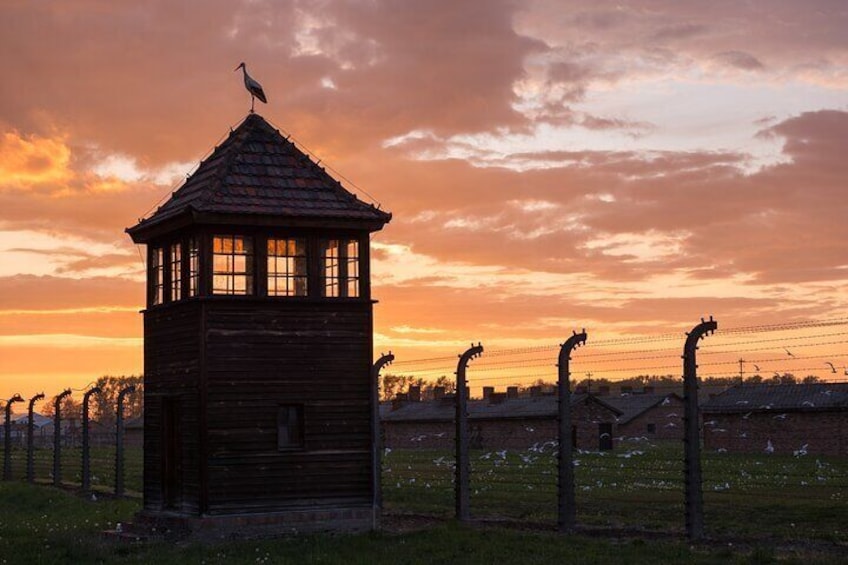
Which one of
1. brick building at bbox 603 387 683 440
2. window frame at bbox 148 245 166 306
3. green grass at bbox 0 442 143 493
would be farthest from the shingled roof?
brick building at bbox 603 387 683 440

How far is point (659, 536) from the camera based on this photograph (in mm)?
23109

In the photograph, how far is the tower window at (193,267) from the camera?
26312mm

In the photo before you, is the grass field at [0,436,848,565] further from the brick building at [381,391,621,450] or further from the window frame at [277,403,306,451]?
the brick building at [381,391,621,450]

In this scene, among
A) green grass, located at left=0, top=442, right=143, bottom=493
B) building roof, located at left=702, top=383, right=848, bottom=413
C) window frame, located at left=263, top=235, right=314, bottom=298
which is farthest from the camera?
building roof, located at left=702, top=383, right=848, bottom=413

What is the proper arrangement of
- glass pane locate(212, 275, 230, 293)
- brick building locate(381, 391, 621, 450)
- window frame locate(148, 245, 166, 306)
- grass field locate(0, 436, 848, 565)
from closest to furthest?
1. grass field locate(0, 436, 848, 565)
2. glass pane locate(212, 275, 230, 293)
3. window frame locate(148, 245, 166, 306)
4. brick building locate(381, 391, 621, 450)

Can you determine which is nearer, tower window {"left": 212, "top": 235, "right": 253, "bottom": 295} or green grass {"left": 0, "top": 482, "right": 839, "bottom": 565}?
green grass {"left": 0, "top": 482, "right": 839, "bottom": 565}

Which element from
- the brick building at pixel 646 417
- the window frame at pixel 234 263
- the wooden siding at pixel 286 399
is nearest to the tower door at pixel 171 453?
the wooden siding at pixel 286 399

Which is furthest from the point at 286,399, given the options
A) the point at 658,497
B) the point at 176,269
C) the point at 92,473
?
the point at 92,473

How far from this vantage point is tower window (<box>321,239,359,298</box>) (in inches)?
1076

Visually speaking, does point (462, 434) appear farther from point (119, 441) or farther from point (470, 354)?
point (119, 441)

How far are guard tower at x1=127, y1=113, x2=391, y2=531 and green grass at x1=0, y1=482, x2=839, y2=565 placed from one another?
5.80ft

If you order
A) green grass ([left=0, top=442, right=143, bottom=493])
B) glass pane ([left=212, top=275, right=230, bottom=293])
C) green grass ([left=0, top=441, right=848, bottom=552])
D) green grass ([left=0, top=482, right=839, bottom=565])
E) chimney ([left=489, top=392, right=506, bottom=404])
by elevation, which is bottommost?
green grass ([left=0, top=442, right=143, bottom=493])

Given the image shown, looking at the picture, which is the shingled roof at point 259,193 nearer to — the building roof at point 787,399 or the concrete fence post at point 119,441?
the concrete fence post at point 119,441

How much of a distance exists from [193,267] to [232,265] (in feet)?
3.07
